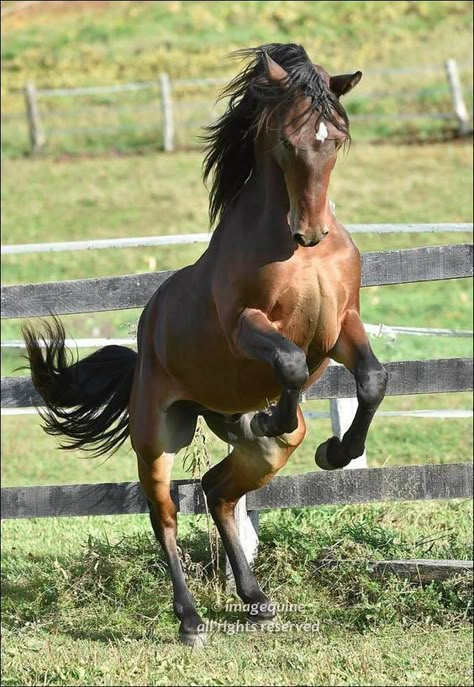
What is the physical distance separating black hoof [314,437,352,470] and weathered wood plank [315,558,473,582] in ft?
4.12

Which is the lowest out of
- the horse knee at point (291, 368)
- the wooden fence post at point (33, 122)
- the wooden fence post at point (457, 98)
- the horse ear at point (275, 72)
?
the wooden fence post at point (33, 122)

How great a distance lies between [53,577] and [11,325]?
752 cm

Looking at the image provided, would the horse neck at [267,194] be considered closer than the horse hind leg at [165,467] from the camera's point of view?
Yes

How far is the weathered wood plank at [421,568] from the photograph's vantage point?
5594mm

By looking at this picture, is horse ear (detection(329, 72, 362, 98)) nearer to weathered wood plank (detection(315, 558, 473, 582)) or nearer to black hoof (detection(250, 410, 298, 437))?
black hoof (detection(250, 410, 298, 437))

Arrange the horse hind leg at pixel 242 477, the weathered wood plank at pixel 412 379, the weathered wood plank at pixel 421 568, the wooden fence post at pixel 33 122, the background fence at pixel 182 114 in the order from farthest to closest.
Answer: the wooden fence post at pixel 33 122 → the background fence at pixel 182 114 → the weathered wood plank at pixel 412 379 → the weathered wood plank at pixel 421 568 → the horse hind leg at pixel 242 477

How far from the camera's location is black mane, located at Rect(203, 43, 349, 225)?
4.18m

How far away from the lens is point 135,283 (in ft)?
19.9

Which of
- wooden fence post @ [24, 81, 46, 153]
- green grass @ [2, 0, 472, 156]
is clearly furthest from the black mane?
wooden fence post @ [24, 81, 46, 153]

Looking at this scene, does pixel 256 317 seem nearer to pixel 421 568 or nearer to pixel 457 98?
pixel 421 568

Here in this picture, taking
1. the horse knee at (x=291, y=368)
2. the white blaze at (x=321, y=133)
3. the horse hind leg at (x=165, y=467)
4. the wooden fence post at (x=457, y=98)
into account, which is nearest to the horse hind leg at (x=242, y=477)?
the horse hind leg at (x=165, y=467)

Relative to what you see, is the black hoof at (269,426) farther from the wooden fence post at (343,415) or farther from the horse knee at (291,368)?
the wooden fence post at (343,415)

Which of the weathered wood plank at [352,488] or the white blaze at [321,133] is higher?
the white blaze at [321,133]

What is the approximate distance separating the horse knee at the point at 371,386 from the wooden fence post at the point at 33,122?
19.7 m
